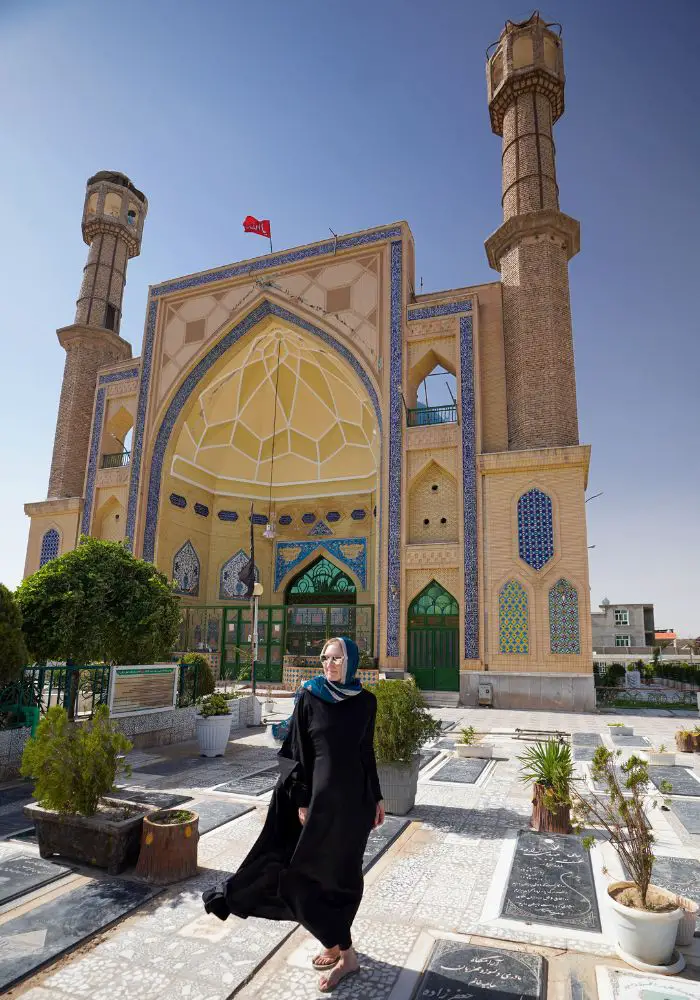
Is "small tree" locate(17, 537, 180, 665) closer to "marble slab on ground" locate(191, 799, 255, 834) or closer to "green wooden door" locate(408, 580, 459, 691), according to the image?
"marble slab on ground" locate(191, 799, 255, 834)

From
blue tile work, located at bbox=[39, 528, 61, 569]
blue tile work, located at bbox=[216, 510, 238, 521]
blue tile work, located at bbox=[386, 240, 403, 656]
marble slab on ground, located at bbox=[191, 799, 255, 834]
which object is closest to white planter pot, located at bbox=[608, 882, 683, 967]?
marble slab on ground, located at bbox=[191, 799, 255, 834]

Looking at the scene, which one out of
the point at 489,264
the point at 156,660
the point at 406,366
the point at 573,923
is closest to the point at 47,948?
the point at 573,923

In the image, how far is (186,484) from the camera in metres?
18.8

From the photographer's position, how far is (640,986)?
2418 millimetres

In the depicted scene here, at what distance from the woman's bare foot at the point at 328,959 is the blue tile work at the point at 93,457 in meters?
16.7

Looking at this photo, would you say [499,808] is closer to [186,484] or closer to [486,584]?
[486,584]

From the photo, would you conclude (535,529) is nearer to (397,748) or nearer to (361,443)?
(361,443)

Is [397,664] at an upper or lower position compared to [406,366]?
lower

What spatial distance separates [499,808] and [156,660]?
4.78 meters

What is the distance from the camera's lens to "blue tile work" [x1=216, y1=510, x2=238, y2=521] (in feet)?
66.5

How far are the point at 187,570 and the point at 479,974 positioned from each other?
55.4 ft

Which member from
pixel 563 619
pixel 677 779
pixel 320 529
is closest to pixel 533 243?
pixel 563 619

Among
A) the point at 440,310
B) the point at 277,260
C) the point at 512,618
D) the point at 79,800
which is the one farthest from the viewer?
the point at 277,260

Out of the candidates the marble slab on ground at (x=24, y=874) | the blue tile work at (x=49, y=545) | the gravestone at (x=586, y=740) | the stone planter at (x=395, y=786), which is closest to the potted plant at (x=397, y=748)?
the stone planter at (x=395, y=786)
